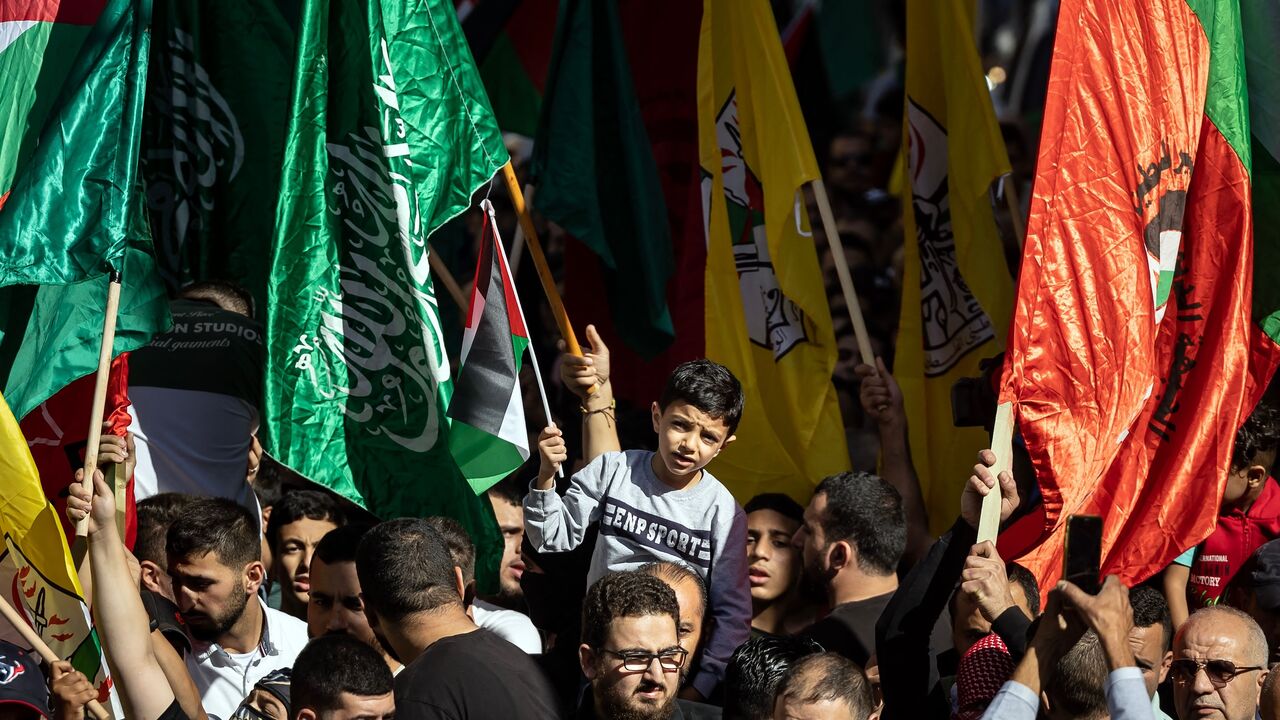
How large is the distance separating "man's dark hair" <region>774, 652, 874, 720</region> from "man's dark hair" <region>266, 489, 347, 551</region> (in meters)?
2.72

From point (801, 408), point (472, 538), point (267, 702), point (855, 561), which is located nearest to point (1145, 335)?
point (855, 561)

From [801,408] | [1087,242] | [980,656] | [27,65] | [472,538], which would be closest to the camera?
[980,656]

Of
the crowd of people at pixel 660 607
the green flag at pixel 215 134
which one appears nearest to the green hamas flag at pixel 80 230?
the crowd of people at pixel 660 607

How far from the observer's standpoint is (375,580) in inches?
197

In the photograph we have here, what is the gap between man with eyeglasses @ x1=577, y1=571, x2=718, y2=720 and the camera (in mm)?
4645

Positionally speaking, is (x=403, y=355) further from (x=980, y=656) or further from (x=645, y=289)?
(x=980, y=656)

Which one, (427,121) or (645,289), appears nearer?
(427,121)

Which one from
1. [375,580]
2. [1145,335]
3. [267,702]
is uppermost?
[1145,335]

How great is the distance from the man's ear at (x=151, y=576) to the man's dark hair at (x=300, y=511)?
0.77 metres

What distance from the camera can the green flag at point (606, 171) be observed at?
7.20m

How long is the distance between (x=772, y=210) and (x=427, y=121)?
146cm

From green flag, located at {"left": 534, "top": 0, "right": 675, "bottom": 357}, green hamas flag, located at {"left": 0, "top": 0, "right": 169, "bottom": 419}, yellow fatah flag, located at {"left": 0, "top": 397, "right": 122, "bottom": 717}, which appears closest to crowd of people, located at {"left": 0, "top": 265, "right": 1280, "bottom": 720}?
yellow fatah flag, located at {"left": 0, "top": 397, "right": 122, "bottom": 717}

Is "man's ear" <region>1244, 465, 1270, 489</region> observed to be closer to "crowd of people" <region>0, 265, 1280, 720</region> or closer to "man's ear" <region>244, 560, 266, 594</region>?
"crowd of people" <region>0, 265, 1280, 720</region>

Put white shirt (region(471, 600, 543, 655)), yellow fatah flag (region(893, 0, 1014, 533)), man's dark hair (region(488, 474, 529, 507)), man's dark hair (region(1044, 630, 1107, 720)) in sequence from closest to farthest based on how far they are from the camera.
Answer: man's dark hair (region(1044, 630, 1107, 720)), white shirt (region(471, 600, 543, 655)), yellow fatah flag (region(893, 0, 1014, 533)), man's dark hair (region(488, 474, 529, 507))
